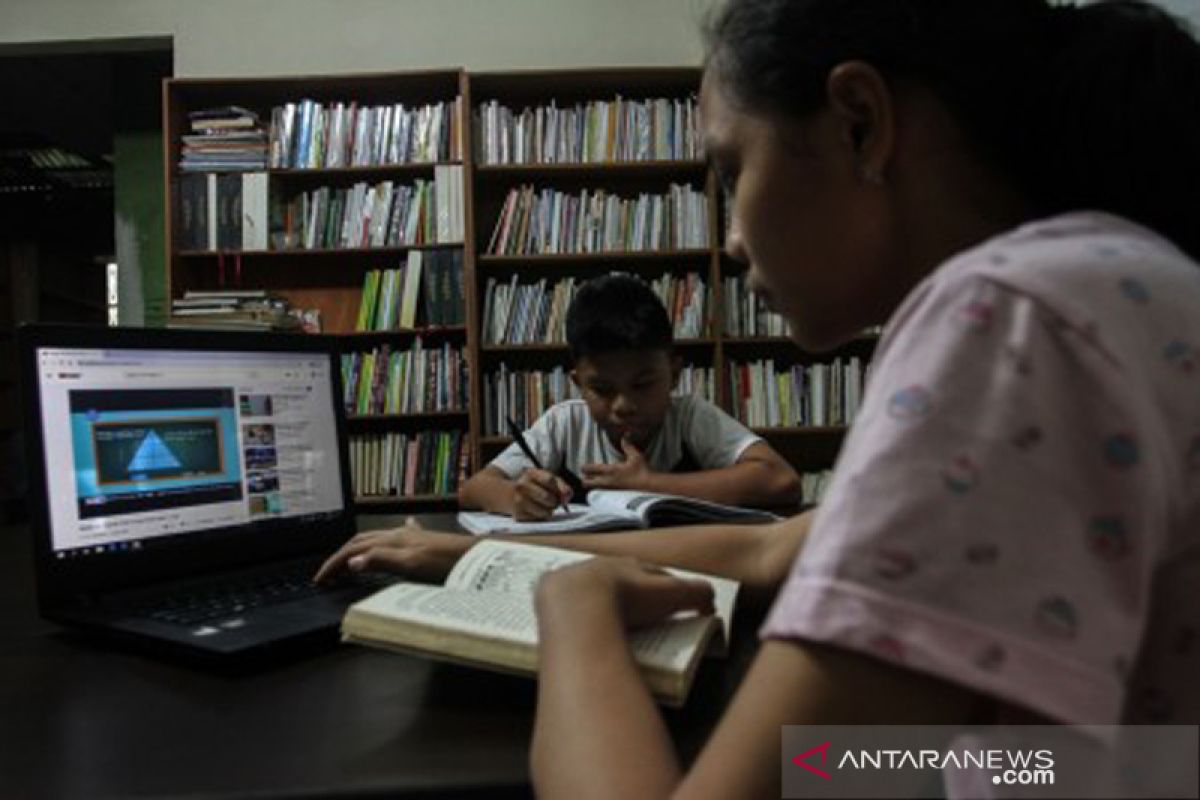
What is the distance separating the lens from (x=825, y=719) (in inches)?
13.4

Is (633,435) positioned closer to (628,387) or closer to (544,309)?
(628,387)

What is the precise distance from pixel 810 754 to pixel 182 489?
81 cm

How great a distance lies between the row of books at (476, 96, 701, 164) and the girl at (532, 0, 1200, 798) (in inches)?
100

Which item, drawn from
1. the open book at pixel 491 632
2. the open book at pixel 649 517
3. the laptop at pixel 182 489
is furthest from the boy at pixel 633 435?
the open book at pixel 491 632

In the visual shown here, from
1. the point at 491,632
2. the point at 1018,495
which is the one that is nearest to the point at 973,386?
the point at 1018,495

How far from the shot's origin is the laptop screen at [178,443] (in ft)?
2.79

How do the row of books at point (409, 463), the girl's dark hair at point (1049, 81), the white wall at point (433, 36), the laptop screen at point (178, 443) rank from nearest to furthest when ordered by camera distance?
the girl's dark hair at point (1049, 81)
the laptop screen at point (178, 443)
the row of books at point (409, 463)
the white wall at point (433, 36)

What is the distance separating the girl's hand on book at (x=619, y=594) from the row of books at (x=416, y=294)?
241cm

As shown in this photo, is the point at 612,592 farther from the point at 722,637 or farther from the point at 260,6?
the point at 260,6

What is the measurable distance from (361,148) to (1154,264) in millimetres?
2985

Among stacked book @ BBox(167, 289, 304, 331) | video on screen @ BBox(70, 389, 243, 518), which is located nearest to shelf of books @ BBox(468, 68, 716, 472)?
stacked book @ BBox(167, 289, 304, 331)

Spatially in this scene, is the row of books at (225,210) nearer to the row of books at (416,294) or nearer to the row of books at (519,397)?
the row of books at (416,294)

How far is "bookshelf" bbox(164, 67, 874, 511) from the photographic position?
117 inches

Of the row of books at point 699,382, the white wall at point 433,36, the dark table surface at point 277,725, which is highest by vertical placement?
the white wall at point 433,36
